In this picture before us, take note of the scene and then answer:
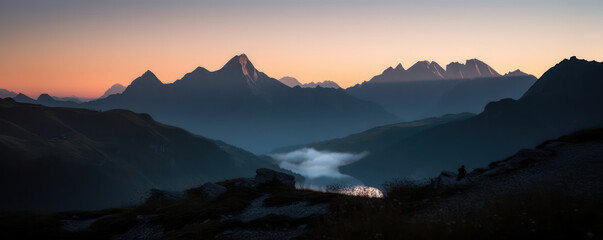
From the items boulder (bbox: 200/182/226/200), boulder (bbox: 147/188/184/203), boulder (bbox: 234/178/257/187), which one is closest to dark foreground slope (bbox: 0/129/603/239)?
boulder (bbox: 200/182/226/200)

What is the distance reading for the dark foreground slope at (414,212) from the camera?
1562cm

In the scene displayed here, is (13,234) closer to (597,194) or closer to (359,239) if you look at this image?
(359,239)

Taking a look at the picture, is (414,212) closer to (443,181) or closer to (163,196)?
(443,181)

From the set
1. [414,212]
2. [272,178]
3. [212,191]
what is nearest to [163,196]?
[212,191]

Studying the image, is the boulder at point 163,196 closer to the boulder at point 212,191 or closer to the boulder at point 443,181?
→ the boulder at point 212,191

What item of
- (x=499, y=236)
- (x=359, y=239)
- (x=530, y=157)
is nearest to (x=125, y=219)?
(x=359, y=239)

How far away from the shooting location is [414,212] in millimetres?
21516

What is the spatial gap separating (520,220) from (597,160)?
1523 centimetres

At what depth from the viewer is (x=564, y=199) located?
1722cm

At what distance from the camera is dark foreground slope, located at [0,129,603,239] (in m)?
15.6

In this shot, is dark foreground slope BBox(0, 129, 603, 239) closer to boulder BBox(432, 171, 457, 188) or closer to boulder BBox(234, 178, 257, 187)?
boulder BBox(432, 171, 457, 188)

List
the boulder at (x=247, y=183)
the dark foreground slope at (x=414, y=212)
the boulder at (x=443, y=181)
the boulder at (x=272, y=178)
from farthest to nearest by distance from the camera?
the boulder at (x=272, y=178)
the boulder at (x=247, y=183)
the boulder at (x=443, y=181)
the dark foreground slope at (x=414, y=212)

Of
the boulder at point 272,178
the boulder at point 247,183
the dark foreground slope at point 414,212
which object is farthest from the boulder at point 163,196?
the boulder at point 272,178

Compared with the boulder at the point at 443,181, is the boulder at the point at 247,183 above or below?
above
